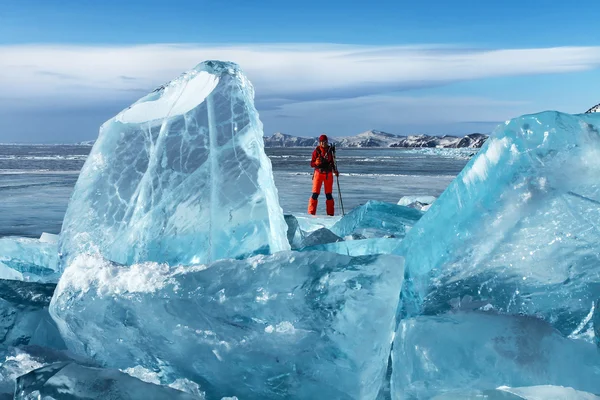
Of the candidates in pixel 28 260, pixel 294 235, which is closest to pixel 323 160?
pixel 294 235

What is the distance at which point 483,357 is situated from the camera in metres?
2.17

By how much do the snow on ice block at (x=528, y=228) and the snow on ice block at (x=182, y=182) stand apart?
0.87 metres

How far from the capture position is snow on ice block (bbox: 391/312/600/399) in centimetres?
212

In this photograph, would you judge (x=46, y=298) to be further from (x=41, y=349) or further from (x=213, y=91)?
(x=213, y=91)

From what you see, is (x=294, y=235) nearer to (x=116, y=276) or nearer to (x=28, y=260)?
(x=116, y=276)

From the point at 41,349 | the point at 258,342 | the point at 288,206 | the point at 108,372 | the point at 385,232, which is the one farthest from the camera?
the point at 288,206

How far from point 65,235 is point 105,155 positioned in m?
0.46

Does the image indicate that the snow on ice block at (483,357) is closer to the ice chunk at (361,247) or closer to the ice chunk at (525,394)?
the ice chunk at (525,394)

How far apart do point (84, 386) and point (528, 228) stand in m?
1.62

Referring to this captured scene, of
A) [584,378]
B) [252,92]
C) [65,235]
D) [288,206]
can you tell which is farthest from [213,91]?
[288,206]

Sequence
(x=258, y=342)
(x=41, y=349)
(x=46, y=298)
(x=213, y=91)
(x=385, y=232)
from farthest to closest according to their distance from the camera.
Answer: (x=385, y=232), (x=213, y=91), (x=46, y=298), (x=41, y=349), (x=258, y=342)

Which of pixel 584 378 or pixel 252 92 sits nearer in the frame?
pixel 584 378

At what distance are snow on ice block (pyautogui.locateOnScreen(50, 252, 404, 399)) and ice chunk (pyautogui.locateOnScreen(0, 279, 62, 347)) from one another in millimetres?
275

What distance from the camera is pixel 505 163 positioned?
2398mm
